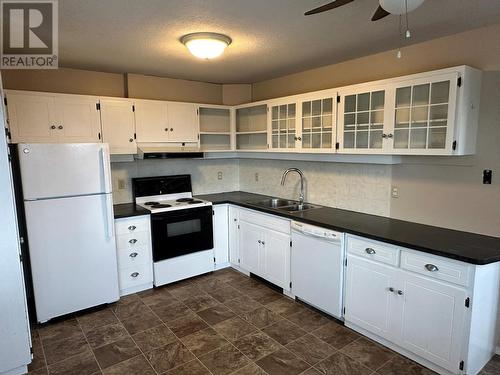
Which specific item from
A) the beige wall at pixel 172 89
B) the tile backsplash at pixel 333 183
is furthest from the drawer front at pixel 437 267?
the beige wall at pixel 172 89

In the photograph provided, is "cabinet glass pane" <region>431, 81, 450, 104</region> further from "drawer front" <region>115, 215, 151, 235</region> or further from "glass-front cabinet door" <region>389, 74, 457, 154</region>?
"drawer front" <region>115, 215, 151, 235</region>

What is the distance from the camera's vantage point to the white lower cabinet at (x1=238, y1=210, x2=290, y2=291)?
3268mm

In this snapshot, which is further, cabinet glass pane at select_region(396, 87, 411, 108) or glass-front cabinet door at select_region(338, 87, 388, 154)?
glass-front cabinet door at select_region(338, 87, 388, 154)

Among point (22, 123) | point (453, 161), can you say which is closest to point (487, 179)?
point (453, 161)

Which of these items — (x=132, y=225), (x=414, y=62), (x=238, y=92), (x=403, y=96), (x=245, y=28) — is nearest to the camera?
(x=245, y=28)

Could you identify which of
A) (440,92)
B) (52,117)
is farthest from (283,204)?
(52,117)

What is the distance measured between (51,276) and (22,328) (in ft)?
2.15

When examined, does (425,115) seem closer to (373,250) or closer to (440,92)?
(440,92)

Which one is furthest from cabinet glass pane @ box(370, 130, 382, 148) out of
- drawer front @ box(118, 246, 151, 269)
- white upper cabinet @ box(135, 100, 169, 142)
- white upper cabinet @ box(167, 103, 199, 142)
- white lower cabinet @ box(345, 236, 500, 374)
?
drawer front @ box(118, 246, 151, 269)

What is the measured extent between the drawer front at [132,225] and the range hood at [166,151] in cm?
68

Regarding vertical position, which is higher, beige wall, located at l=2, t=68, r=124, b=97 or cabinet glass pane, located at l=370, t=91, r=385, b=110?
beige wall, located at l=2, t=68, r=124, b=97

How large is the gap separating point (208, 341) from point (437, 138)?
94.1 inches

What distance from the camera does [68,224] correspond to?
283 centimetres

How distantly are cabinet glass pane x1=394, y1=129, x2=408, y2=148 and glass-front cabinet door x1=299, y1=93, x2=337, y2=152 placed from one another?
0.58 metres
